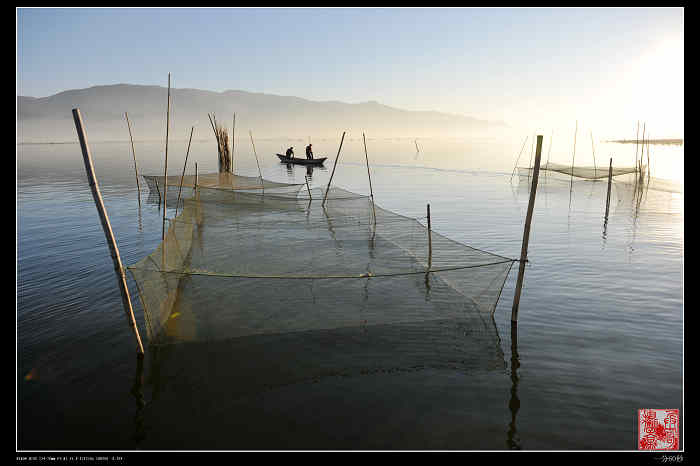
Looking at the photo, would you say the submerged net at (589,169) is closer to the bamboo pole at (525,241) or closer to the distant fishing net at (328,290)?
the distant fishing net at (328,290)

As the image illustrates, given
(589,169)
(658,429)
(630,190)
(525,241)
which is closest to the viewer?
(658,429)

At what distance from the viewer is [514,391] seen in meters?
5.52

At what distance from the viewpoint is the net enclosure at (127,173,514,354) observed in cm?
653

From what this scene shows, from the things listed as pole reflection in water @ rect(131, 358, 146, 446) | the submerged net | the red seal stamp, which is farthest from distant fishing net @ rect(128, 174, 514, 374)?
the submerged net

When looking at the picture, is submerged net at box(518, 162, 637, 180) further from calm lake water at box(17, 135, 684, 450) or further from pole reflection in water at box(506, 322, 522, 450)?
pole reflection in water at box(506, 322, 522, 450)

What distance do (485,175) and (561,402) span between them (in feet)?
112

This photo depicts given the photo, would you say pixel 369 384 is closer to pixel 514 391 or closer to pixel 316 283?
pixel 514 391

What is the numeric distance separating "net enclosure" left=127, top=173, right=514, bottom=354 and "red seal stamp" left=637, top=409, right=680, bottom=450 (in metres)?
2.26

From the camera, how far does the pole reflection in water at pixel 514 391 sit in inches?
184

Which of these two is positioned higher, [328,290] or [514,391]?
[328,290]

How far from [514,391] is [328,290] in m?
3.92

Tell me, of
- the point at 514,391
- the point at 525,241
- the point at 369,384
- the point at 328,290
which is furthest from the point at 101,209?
the point at 525,241

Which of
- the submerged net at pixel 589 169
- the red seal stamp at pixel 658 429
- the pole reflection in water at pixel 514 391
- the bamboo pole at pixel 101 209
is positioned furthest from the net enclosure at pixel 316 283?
the submerged net at pixel 589 169

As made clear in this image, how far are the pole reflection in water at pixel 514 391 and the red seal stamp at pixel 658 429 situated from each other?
1323mm
